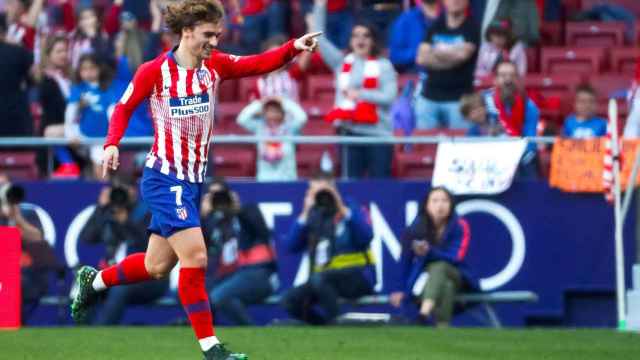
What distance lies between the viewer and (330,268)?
1452 cm

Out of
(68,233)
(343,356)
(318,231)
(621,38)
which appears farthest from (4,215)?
(621,38)

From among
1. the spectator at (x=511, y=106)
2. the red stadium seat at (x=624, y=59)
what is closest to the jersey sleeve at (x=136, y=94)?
the spectator at (x=511, y=106)

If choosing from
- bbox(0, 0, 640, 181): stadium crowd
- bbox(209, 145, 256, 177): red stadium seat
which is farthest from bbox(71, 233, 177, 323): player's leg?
bbox(209, 145, 256, 177): red stadium seat

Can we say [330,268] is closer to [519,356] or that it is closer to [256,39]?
[519,356]

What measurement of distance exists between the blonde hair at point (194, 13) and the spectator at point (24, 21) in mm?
8360

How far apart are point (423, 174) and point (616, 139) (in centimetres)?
266

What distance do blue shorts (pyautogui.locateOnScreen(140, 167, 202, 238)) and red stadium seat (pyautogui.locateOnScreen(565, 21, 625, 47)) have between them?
949 cm

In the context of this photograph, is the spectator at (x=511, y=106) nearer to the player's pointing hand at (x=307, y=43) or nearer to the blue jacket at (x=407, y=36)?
the blue jacket at (x=407, y=36)

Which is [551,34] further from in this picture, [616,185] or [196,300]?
[196,300]

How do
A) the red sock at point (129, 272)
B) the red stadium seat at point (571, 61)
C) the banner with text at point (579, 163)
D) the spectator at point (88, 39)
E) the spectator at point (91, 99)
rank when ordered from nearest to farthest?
1. the red sock at point (129, 272)
2. the banner with text at point (579, 163)
3. the spectator at point (91, 99)
4. the spectator at point (88, 39)
5. the red stadium seat at point (571, 61)

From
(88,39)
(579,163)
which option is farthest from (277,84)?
(579,163)

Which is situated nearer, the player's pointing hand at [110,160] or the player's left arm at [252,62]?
the player's pointing hand at [110,160]

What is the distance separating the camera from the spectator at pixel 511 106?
608 inches

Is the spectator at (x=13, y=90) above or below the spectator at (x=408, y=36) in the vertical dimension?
below
